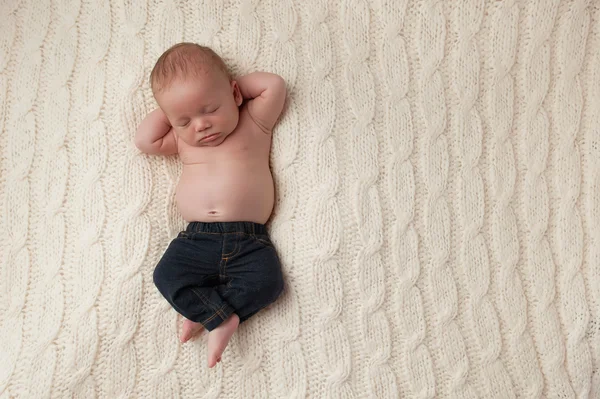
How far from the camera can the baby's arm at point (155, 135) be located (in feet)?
4.26

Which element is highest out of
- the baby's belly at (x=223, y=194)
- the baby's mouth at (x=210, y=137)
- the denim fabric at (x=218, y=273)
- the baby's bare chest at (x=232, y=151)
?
the baby's mouth at (x=210, y=137)

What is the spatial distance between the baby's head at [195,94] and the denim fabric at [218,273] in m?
0.22

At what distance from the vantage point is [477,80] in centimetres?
140

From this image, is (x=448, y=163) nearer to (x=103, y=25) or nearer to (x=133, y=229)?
(x=133, y=229)

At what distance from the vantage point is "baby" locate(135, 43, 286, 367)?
1.21 metres

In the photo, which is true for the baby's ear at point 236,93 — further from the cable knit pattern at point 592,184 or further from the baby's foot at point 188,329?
the cable knit pattern at point 592,184

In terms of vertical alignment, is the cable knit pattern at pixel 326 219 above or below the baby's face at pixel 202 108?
below

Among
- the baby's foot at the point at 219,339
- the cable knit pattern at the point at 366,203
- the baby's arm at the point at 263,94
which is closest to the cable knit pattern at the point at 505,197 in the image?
the cable knit pattern at the point at 366,203

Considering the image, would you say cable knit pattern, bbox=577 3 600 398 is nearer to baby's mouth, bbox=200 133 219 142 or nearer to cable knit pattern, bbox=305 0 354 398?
cable knit pattern, bbox=305 0 354 398

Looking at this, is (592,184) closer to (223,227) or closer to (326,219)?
(326,219)

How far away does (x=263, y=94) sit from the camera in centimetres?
130

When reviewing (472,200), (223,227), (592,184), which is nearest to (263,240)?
(223,227)

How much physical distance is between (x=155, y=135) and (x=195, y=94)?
17 centimetres

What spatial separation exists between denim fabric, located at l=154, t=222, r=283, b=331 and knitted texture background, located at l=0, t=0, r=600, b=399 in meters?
0.08
